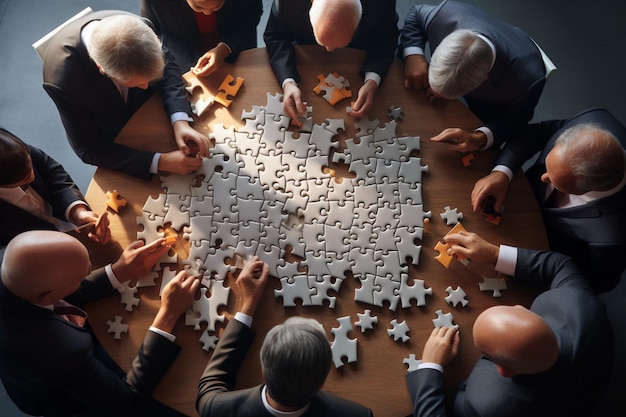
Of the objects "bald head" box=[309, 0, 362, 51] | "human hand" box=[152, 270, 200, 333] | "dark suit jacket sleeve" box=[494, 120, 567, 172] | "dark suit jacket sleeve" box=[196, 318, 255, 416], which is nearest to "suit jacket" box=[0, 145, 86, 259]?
"human hand" box=[152, 270, 200, 333]

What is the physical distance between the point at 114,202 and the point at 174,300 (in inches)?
27.1

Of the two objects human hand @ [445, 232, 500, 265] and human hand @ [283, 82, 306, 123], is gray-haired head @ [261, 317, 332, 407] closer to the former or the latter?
human hand @ [445, 232, 500, 265]

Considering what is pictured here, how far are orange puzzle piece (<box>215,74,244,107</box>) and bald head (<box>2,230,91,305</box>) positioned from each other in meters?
1.22

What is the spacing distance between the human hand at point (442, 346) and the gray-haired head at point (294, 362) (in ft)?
2.22

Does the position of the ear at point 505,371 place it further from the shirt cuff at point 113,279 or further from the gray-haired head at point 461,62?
the shirt cuff at point 113,279

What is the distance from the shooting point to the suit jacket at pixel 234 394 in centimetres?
222

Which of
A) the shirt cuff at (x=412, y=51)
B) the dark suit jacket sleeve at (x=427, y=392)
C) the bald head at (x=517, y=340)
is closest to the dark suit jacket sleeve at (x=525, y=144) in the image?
the shirt cuff at (x=412, y=51)

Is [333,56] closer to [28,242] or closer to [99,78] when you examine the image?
[99,78]

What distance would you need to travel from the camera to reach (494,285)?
105 inches

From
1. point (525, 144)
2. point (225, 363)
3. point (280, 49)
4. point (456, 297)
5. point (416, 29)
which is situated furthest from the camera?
point (416, 29)

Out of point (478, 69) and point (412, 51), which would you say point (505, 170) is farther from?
point (412, 51)

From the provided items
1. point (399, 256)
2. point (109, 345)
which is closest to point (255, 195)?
point (399, 256)

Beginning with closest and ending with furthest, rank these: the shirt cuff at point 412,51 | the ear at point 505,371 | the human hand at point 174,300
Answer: the ear at point 505,371, the human hand at point 174,300, the shirt cuff at point 412,51

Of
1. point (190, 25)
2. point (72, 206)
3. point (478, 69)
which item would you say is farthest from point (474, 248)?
point (190, 25)
